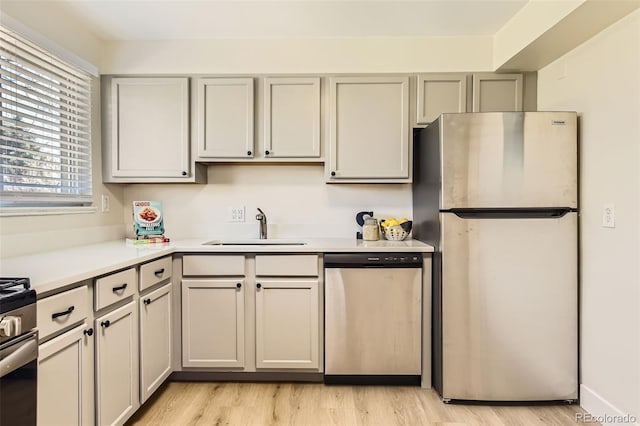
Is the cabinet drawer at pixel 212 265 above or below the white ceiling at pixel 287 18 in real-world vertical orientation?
below

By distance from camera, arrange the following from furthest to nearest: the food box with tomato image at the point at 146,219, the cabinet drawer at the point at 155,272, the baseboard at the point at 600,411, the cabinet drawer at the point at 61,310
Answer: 1. the food box with tomato image at the point at 146,219
2. the cabinet drawer at the point at 155,272
3. the baseboard at the point at 600,411
4. the cabinet drawer at the point at 61,310

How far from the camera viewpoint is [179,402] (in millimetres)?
2184

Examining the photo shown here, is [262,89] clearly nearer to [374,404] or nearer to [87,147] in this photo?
[87,147]

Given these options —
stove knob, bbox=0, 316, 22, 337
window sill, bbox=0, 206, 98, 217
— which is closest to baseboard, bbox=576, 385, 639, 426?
stove knob, bbox=0, 316, 22, 337

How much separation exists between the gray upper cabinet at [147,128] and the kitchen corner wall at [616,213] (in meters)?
2.49

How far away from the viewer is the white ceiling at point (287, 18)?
2213mm

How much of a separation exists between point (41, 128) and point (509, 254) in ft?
8.94

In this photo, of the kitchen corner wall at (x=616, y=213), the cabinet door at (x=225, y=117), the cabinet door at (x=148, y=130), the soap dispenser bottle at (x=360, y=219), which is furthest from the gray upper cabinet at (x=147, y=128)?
the kitchen corner wall at (x=616, y=213)

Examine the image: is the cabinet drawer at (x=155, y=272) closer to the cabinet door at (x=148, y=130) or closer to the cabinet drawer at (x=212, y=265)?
the cabinet drawer at (x=212, y=265)

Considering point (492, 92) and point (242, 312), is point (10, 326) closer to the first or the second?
point (242, 312)

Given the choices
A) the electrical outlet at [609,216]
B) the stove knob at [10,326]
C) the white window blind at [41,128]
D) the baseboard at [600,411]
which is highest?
the white window blind at [41,128]

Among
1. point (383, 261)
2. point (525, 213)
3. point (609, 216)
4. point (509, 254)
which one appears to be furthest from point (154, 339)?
point (609, 216)

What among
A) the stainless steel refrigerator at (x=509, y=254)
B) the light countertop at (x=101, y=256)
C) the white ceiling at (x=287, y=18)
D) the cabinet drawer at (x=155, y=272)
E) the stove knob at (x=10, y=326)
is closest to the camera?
the stove knob at (x=10, y=326)

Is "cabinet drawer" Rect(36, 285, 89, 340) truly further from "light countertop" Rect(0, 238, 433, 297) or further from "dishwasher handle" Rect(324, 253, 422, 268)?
"dishwasher handle" Rect(324, 253, 422, 268)
